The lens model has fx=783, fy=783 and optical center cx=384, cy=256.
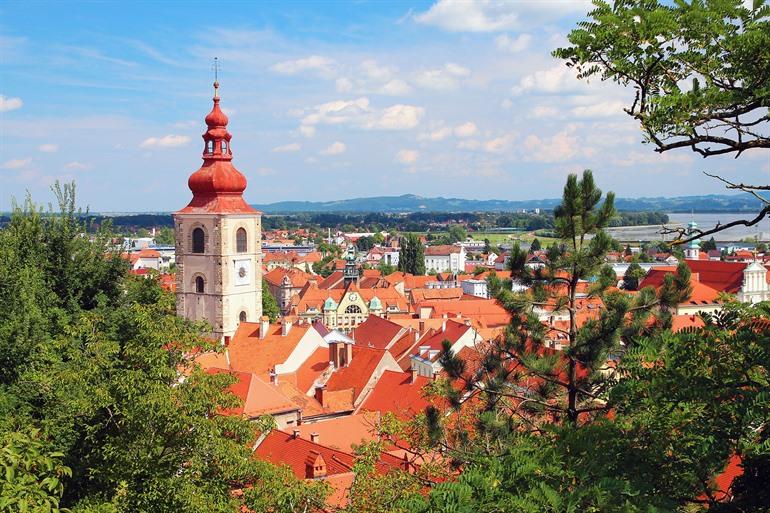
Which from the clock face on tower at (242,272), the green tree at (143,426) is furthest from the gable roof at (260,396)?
the green tree at (143,426)

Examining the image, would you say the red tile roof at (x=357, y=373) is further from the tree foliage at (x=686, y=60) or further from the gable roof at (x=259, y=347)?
the tree foliage at (x=686, y=60)

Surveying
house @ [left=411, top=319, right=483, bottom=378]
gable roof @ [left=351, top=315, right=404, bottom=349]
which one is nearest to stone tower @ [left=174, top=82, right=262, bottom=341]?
house @ [left=411, top=319, right=483, bottom=378]

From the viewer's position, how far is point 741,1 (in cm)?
613

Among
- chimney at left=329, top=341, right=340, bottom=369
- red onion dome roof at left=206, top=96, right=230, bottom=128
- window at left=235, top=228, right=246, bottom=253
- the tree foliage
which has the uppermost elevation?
red onion dome roof at left=206, top=96, right=230, bottom=128

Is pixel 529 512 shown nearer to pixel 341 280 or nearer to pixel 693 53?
pixel 693 53

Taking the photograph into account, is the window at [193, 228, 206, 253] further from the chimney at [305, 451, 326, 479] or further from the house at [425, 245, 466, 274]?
the house at [425, 245, 466, 274]

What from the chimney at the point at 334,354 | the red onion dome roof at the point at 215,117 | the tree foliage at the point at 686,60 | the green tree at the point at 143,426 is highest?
the red onion dome roof at the point at 215,117

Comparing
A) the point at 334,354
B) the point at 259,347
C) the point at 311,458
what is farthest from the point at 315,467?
the point at 259,347

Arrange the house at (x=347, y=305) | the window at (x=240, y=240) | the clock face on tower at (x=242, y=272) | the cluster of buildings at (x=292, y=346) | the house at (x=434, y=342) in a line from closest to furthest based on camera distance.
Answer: the cluster of buildings at (x=292, y=346), the house at (x=434, y=342), the window at (x=240, y=240), the clock face on tower at (x=242, y=272), the house at (x=347, y=305)

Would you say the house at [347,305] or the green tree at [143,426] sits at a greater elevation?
the green tree at [143,426]

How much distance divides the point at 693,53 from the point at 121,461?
929 centimetres

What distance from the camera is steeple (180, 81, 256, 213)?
141 feet

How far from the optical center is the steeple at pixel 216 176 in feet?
141

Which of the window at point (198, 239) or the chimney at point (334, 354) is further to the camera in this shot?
the window at point (198, 239)
